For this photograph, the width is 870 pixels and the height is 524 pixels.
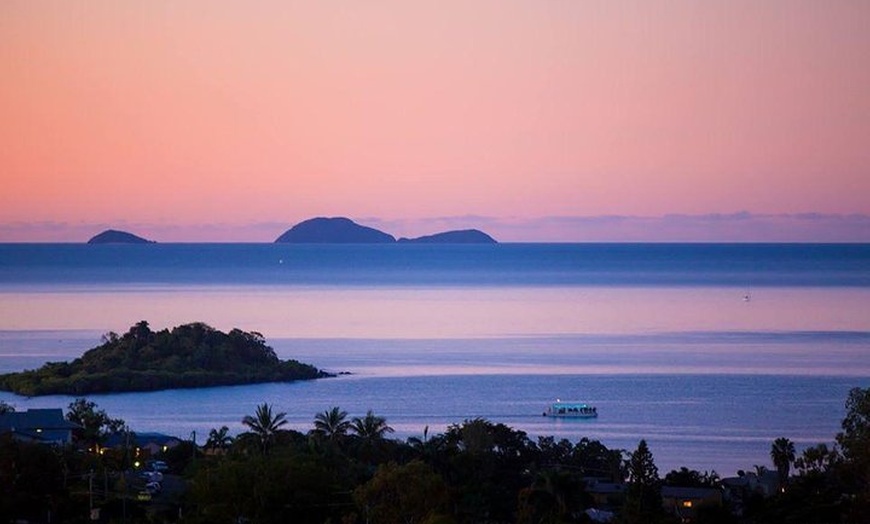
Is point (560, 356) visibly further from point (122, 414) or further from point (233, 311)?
point (233, 311)

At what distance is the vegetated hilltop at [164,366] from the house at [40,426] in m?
15.7

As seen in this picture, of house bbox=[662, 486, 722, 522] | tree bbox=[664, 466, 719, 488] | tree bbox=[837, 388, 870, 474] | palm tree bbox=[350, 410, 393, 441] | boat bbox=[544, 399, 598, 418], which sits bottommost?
house bbox=[662, 486, 722, 522]

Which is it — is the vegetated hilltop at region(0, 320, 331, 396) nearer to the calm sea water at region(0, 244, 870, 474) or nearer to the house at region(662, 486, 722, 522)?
the calm sea water at region(0, 244, 870, 474)

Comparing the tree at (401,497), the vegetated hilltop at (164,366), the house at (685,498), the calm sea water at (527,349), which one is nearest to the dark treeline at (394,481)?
the tree at (401,497)

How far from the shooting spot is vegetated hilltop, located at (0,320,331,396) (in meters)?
51.8

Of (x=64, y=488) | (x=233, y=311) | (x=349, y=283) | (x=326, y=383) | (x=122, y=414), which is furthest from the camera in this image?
(x=349, y=283)

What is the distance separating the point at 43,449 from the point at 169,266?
557 ft

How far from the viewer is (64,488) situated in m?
25.5

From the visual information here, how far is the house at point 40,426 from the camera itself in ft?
107

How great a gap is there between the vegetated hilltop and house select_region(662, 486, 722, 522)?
29273 mm

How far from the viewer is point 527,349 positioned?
219 ft

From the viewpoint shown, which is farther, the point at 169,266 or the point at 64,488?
the point at 169,266

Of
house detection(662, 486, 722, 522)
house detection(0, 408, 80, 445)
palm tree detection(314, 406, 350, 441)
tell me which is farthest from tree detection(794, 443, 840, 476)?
house detection(0, 408, 80, 445)

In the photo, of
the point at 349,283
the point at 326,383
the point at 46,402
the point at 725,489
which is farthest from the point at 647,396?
the point at 349,283
